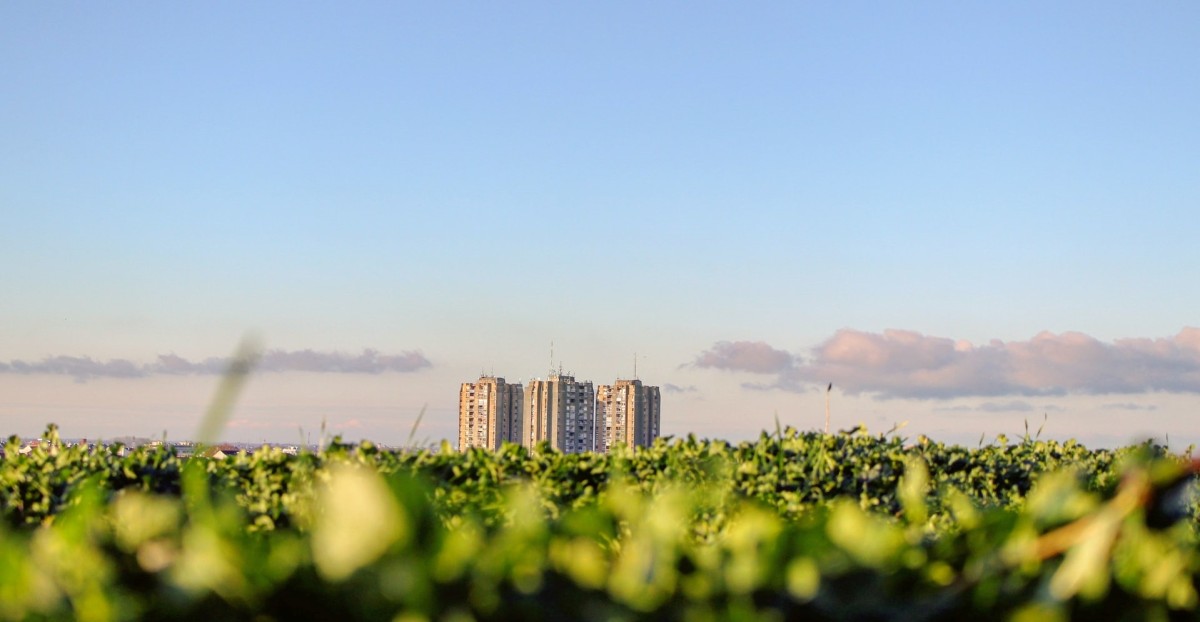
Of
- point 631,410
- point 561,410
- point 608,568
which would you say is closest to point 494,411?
point 561,410

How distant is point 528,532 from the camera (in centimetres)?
195

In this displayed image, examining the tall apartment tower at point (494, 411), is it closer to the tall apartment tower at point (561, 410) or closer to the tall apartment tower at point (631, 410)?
the tall apartment tower at point (561, 410)

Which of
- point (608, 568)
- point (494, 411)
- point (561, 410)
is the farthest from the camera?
point (561, 410)

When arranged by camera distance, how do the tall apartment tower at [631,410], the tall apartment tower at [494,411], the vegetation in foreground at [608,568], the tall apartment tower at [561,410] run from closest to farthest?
the vegetation in foreground at [608,568]
the tall apartment tower at [631,410]
the tall apartment tower at [494,411]
the tall apartment tower at [561,410]

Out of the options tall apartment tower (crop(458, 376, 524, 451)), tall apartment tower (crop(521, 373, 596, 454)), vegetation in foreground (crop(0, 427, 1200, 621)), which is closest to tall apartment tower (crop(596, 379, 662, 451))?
tall apartment tower (crop(521, 373, 596, 454))

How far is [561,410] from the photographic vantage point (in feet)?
363

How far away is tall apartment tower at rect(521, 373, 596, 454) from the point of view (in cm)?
10900

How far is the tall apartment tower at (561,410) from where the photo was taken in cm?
10900

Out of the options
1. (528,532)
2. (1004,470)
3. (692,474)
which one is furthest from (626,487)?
(528,532)

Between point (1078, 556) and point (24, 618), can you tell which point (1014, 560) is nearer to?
point (1078, 556)

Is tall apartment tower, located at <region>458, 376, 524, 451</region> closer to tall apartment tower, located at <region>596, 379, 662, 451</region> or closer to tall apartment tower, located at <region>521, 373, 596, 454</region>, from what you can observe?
tall apartment tower, located at <region>521, 373, 596, 454</region>

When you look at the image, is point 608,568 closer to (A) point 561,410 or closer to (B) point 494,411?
(B) point 494,411

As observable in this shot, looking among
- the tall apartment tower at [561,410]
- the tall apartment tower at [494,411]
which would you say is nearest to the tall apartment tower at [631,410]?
the tall apartment tower at [561,410]

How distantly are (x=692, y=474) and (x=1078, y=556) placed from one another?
18.0 feet
